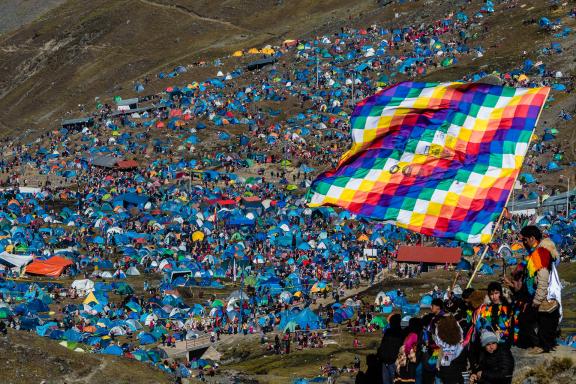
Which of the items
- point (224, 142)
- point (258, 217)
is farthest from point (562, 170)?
point (224, 142)

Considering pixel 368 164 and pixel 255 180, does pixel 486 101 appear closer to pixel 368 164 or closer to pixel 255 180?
pixel 368 164

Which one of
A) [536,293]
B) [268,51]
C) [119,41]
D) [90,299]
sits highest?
[536,293]

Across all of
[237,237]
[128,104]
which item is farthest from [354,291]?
[128,104]

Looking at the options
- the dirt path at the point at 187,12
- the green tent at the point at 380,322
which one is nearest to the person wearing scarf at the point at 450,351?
the green tent at the point at 380,322

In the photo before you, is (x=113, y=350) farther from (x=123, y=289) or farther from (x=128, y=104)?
(x=128, y=104)

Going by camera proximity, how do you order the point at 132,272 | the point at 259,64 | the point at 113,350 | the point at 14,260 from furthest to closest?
the point at 259,64 → the point at 14,260 → the point at 132,272 → the point at 113,350

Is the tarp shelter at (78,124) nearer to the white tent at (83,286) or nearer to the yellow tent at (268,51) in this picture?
the yellow tent at (268,51)

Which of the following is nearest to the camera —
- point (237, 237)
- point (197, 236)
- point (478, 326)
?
point (478, 326)
